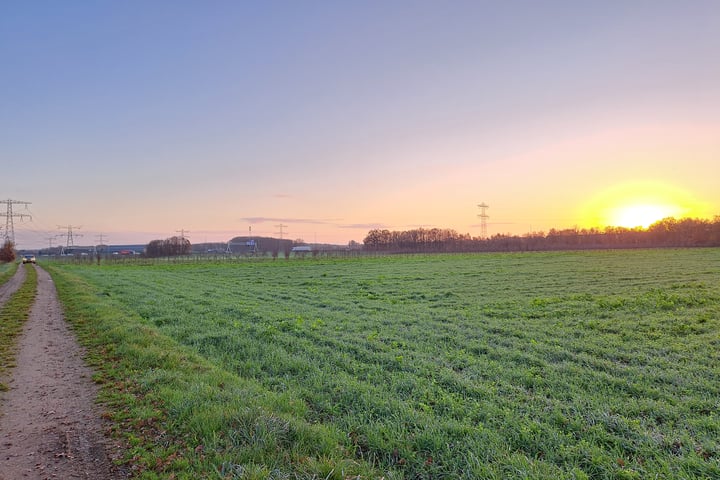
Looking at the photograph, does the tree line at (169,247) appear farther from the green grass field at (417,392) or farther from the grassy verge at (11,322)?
the green grass field at (417,392)

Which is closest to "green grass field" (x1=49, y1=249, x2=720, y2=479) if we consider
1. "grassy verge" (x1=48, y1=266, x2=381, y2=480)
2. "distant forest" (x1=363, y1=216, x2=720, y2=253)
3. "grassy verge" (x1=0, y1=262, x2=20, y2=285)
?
"grassy verge" (x1=48, y1=266, x2=381, y2=480)

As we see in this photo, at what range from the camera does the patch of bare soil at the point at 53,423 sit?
414 centimetres

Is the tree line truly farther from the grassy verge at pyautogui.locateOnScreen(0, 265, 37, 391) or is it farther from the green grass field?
the green grass field

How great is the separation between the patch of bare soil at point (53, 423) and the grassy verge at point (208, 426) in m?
0.25

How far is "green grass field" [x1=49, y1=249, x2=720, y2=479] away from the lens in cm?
431

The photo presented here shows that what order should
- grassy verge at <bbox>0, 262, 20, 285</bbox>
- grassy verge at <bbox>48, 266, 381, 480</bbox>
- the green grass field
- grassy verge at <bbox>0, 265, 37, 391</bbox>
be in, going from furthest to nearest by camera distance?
grassy verge at <bbox>0, 262, 20, 285</bbox>
grassy verge at <bbox>0, 265, 37, 391</bbox>
the green grass field
grassy verge at <bbox>48, 266, 381, 480</bbox>

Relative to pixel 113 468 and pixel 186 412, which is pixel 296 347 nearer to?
pixel 186 412

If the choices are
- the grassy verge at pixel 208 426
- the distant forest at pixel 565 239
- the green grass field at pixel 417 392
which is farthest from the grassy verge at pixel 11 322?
the distant forest at pixel 565 239

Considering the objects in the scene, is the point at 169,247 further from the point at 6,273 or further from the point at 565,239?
the point at 565,239

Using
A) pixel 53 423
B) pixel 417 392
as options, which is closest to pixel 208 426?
pixel 53 423

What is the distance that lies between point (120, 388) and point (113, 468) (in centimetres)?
266

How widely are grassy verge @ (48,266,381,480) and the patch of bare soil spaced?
25 cm

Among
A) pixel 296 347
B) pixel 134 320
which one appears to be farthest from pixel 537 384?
pixel 134 320

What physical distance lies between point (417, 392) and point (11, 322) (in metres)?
Result: 13.8
